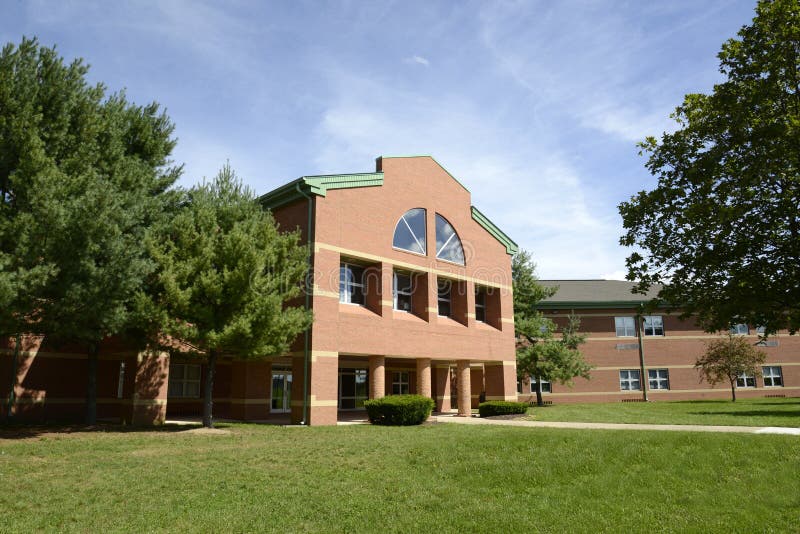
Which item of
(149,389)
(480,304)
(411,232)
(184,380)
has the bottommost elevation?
(149,389)

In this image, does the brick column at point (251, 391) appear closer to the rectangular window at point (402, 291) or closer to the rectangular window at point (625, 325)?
the rectangular window at point (402, 291)

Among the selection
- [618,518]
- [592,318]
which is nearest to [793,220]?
[618,518]

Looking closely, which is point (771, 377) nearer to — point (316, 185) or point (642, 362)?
point (642, 362)

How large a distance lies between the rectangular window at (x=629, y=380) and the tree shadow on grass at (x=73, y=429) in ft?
108

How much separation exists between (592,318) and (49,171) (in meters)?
39.0

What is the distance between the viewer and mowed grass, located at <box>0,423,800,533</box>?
8.61m

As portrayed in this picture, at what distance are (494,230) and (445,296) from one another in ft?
17.6

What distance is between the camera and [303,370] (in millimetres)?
22094

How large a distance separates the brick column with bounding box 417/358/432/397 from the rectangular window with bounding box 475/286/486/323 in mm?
6029

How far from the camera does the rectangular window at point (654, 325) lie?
44.8m

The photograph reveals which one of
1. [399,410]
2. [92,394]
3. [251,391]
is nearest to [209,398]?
[92,394]

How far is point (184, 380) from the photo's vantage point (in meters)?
28.1

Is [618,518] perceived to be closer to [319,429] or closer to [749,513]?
[749,513]

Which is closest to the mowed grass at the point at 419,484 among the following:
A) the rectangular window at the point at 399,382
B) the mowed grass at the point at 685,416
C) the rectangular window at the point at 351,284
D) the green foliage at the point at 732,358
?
the mowed grass at the point at 685,416
